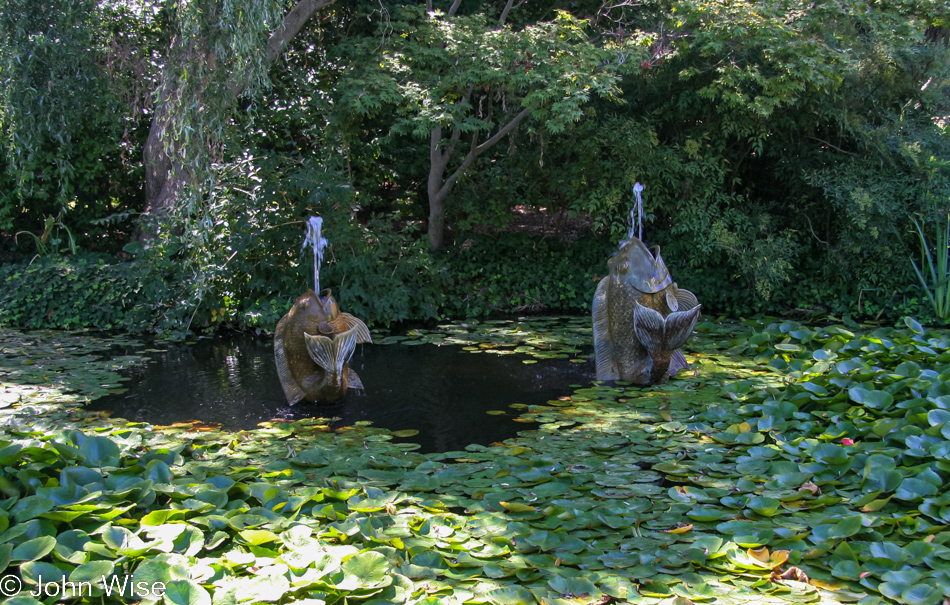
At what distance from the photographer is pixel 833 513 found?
10.0ft

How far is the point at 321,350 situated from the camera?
4.95 metres

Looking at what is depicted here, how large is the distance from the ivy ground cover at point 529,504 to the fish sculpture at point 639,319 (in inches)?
17.6

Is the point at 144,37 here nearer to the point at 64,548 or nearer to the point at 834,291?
the point at 64,548

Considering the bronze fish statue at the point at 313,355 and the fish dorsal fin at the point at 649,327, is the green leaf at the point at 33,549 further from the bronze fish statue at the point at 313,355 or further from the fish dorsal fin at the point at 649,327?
the fish dorsal fin at the point at 649,327

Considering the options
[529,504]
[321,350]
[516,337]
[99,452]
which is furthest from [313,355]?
[516,337]

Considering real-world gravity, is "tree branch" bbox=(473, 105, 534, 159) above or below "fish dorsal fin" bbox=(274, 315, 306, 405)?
above

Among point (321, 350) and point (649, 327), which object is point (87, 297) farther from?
point (649, 327)

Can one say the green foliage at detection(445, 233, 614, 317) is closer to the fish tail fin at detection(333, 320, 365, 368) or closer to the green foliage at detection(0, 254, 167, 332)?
the green foliage at detection(0, 254, 167, 332)

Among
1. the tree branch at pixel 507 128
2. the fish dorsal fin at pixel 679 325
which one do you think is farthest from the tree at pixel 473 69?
the fish dorsal fin at pixel 679 325

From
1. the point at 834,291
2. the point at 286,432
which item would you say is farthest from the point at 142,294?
the point at 834,291

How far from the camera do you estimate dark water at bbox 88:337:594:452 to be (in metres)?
4.85

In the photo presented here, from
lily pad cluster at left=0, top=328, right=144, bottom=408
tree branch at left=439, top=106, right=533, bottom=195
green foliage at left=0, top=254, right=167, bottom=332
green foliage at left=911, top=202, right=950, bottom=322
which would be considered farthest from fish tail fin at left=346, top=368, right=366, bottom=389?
green foliage at left=911, top=202, right=950, bottom=322

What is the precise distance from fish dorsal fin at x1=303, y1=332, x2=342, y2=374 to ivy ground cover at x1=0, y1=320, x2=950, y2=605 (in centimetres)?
41

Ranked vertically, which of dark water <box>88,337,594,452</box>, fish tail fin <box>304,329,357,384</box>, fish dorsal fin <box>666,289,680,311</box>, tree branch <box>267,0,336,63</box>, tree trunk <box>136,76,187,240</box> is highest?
tree branch <box>267,0,336,63</box>
